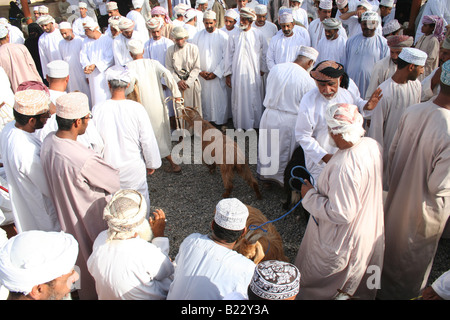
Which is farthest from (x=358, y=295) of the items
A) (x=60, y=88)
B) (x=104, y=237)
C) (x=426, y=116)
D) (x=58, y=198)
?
(x=60, y=88)

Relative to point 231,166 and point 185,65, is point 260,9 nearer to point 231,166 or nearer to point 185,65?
point 185,65

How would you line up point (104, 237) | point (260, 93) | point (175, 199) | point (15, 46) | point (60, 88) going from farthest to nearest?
1. point (260, 93)
2. point (15, 46)
3. point (175, 199)
4. point (60, 88)
5. point (104, 237)

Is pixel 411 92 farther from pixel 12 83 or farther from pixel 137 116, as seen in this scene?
pixel 12 83

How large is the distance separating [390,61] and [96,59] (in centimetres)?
519

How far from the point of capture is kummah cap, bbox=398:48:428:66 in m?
3.25

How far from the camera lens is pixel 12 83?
6.06m

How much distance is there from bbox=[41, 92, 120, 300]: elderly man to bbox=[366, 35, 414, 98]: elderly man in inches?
137

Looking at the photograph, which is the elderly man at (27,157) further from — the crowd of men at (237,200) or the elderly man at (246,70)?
the elderly man at (246,70)

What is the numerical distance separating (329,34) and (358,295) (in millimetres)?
4733

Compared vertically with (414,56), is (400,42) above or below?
below

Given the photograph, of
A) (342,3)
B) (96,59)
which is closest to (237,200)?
(96,59)

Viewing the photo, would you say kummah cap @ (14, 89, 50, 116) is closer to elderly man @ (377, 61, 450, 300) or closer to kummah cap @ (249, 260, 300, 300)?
kummah cap @ (249, 260, 300, 300)

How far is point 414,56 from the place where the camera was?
327 cm

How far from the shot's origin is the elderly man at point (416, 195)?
8.18ft
